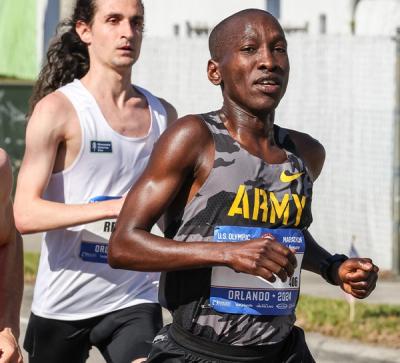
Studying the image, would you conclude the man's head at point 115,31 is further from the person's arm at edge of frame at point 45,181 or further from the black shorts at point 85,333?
the black shorts at point 85,333

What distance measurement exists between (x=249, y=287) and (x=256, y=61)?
68cm

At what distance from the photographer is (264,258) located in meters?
3.91

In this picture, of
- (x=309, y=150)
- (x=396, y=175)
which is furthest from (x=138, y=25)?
(x=396, y=175)

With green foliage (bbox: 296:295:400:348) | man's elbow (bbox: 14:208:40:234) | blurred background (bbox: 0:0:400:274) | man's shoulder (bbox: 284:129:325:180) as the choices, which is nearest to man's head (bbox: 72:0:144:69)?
man's elbow (bbox: 14:208:40:234)

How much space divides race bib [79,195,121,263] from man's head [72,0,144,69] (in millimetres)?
632

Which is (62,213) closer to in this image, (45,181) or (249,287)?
(45,181)

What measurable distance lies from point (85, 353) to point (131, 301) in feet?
0.94

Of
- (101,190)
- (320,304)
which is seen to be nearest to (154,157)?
(101,190)

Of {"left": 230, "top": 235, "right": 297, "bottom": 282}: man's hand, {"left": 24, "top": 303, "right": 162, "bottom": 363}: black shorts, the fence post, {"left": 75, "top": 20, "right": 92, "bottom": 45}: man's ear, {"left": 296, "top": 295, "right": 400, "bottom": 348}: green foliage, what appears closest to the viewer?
{"left": 230, "top": 235, "right": 297, "bottom": 282}: man's hand

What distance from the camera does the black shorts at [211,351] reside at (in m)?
4.20

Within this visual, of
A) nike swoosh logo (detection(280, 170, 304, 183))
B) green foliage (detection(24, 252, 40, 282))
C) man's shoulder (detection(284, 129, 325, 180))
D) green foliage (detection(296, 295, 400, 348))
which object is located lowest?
green foliage (detection(296, 295, 400, 348))

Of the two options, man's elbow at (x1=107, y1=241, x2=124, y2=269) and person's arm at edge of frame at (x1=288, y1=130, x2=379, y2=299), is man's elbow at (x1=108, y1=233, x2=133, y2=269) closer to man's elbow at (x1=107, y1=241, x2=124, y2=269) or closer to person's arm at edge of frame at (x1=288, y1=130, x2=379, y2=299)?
man's elbow at (x1=107, y1=241, x2=124, y2=269)

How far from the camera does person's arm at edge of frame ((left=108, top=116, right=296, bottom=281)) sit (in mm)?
4066

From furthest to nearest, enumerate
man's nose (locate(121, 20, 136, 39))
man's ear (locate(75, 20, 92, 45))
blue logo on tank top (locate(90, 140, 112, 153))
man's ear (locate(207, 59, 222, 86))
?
man's ear (locate(75, 20, 92, 45))
man's nose (locate(121, 20, 136, 39))
blue logo on tank top (locate(90, 140, 112, 153))
man's ear (locate(207, 59, 222, 86))
